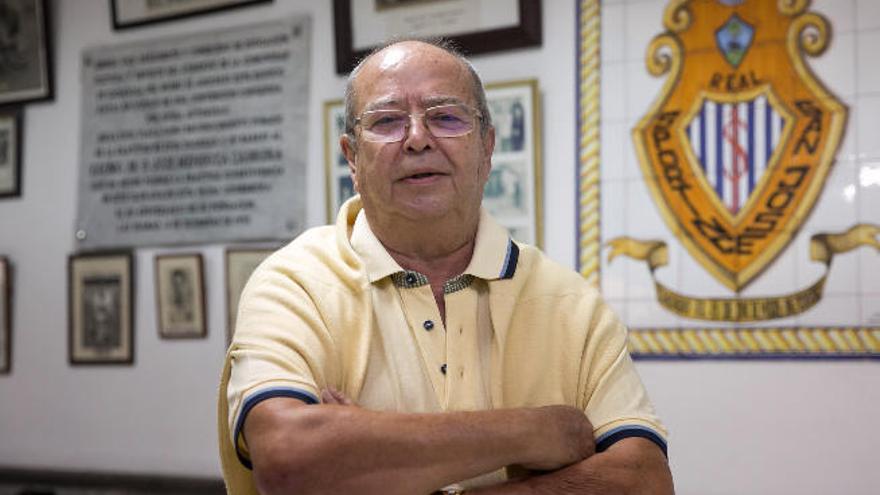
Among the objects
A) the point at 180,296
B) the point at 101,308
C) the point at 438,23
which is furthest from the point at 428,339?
the point at 101,308

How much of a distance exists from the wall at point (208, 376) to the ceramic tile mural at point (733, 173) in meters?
0.05

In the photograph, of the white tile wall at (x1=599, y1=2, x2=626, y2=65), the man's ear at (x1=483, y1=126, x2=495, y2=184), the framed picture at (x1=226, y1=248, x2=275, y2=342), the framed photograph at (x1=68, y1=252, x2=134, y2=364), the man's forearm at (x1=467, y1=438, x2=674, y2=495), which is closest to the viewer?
the man's forearm at (x1=467, y1=438, x2=674, y2=495)

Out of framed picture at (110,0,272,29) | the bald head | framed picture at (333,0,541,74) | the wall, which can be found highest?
framed picture at (110,0,272,29)

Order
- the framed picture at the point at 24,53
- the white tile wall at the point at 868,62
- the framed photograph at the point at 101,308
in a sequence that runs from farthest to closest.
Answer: the framed picture at the point at 24,53
the framed photograph at the point at 101,308
the white tile wall at the point at 868,62

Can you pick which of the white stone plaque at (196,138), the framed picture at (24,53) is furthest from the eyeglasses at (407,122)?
the framed picture at (24,53)

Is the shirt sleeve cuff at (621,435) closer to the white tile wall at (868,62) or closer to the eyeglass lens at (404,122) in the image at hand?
the eyeglass lens at (404,122)

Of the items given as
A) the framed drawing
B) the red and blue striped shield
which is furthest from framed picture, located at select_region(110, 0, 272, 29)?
the red and blue striped shield

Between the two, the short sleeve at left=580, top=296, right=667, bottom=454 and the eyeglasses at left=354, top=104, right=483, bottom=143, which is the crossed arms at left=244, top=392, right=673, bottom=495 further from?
the eyeglasses at left=354, top=104, right=483, bottom=143

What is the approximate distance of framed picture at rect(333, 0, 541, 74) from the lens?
2.34 metres

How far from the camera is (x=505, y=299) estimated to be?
1.52 metres

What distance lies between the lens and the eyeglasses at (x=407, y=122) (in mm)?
1475

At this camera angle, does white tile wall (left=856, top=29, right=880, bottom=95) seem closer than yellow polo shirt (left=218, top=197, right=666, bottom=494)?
No

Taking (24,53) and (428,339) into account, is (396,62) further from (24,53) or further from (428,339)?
(24,53)

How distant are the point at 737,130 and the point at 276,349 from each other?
135 cm
